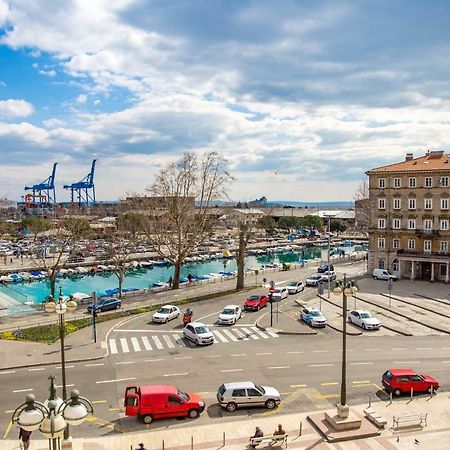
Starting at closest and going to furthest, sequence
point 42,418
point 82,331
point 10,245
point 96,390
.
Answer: point 42,418, point 96,390, point 82,331, point 10,245

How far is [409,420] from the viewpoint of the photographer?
21375 mm

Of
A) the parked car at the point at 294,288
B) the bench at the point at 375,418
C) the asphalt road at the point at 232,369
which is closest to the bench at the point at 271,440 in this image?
the asphalt road at the point at 232,369

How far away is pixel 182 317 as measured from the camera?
42656mm

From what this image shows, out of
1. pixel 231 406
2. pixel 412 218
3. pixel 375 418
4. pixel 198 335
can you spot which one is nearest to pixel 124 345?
pixel 198 335

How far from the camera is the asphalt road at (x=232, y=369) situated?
23.6 metres

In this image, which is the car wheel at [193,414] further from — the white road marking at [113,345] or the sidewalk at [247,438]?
the white road marking at [113,345]

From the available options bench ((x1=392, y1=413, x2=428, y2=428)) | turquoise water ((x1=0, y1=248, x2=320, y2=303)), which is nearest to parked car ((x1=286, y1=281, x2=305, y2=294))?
turquoise water ((x1=0, y1=248, x2=320, y2=303))

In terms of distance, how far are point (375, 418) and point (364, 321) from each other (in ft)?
56.3

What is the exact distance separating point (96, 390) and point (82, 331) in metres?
12.5

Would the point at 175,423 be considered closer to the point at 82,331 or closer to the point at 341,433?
the point at 341,433

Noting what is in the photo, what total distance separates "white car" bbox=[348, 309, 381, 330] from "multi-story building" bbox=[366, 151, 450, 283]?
23468mm

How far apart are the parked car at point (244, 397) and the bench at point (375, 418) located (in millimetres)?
4141

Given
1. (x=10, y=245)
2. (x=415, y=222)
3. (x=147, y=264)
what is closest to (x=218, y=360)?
(x=415, y=222)

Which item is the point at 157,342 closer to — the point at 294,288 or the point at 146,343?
the point at 146,343
